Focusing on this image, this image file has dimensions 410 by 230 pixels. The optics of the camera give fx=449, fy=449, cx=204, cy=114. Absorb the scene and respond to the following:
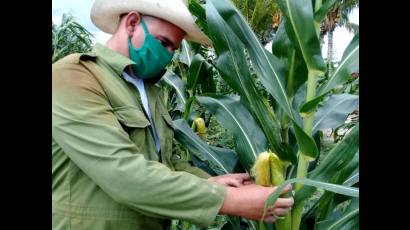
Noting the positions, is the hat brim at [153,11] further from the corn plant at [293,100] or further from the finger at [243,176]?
the finger at [243,176]

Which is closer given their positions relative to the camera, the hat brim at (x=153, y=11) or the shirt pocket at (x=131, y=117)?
the shirt pocket at (x=131, y=117)

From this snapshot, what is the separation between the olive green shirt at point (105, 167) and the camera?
1.11 metres

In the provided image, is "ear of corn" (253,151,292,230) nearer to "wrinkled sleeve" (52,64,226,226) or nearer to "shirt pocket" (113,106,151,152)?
"wrinkled sleeve" (52,64,226,226)

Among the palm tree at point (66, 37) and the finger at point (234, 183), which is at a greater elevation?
the palm tree at point (66, 37)

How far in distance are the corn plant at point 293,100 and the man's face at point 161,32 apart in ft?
0.34

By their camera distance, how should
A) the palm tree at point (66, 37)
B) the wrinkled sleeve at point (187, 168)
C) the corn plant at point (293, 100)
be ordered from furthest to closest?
the palm tree at point (66, 37), the wrinkled sleeve at point (187, 168), the corn plant at point (293, 100)

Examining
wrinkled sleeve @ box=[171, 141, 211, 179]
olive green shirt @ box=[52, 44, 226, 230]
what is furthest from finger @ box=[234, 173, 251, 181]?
olive green shirt @ box=[52, 44, 226, 230]

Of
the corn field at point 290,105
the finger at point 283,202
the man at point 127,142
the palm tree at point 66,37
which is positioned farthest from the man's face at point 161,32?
the palm tree at point 66,37

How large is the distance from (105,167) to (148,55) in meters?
0.48

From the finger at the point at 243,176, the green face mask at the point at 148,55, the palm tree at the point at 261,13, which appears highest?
the palm tree at the point at 261,13

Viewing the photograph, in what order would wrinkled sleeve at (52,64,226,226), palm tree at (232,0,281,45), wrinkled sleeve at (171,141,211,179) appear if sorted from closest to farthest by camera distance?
wrinkled sleeve at (52,64,226,226), wrinkled sleeve at (171,141,211,179), palm tree at (232,0,281,45)

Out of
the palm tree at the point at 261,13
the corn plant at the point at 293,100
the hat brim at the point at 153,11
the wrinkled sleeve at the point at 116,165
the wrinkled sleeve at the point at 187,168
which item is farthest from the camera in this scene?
the palm tree at the point at 261,13

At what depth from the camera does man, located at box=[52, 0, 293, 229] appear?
1110 mm
